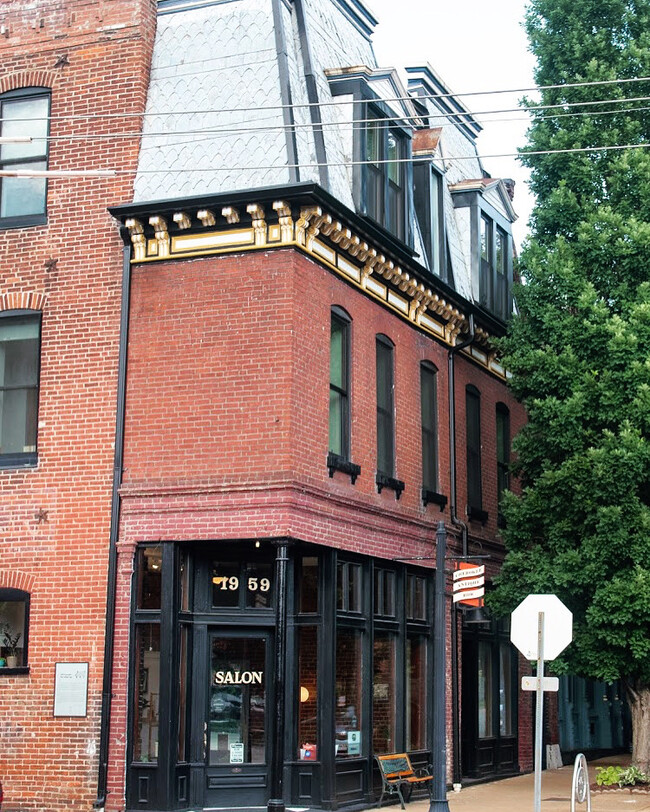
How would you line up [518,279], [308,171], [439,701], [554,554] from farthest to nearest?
[518,279], [554,554], [308,171], [439,701]

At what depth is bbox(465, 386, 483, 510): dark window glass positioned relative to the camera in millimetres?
25625

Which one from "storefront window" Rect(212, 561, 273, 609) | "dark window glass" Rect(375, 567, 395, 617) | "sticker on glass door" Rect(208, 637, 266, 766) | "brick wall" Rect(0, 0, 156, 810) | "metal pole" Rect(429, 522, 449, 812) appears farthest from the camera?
"dark window glass" Rect(375, 567, 395, 617)

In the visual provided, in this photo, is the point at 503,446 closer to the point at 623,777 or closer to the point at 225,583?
the point at 623,777

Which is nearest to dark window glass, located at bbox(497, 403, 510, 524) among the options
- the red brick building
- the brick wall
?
the red brick building

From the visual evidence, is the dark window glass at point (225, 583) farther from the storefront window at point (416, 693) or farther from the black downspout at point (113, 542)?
the storefront window at point (416, 693)

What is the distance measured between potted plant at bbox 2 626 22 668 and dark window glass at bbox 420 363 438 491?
8.14 metres

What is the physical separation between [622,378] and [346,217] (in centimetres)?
559

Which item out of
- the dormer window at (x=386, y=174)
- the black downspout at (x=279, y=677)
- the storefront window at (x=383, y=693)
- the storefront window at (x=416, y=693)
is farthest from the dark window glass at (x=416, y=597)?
the dormer window at (x=386, y=174)

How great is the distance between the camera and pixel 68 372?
63.3 feet

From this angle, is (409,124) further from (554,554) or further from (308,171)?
(554,554)

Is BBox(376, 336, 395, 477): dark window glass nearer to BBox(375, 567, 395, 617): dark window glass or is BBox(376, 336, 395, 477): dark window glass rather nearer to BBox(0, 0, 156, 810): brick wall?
BBox(375, 567, 395, 617): dark window glass

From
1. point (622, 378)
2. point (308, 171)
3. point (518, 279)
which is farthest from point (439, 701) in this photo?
point (518, 279)

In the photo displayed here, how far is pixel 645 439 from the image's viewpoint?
21156 mm

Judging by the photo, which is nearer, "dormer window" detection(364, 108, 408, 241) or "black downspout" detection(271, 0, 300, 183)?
"black downspout" detection(271, 0, 300, 183)
